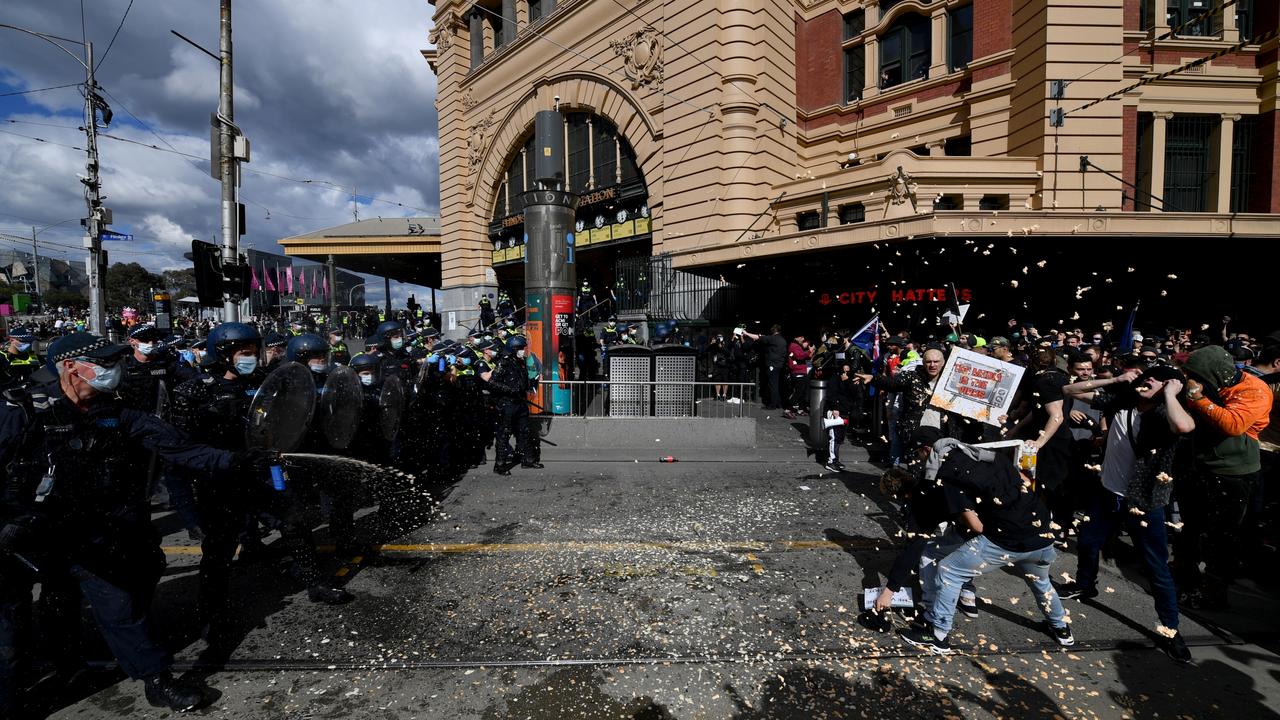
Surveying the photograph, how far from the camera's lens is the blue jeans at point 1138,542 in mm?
3445

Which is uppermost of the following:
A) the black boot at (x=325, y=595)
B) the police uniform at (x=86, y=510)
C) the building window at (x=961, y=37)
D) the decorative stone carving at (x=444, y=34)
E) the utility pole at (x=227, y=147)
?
the decorative stone carving at (x=444, y=34)

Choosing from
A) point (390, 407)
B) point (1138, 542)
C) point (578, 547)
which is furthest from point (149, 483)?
point (1138, 542)

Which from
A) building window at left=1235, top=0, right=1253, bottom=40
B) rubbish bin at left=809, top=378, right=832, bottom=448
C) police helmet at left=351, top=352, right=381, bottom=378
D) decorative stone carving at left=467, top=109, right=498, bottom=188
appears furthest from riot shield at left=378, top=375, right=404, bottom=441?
decorative stone carving at left=467, top=109, right=498, bottom=188

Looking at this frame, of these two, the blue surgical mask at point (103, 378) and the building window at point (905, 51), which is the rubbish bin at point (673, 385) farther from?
the building window at point (905, 51)

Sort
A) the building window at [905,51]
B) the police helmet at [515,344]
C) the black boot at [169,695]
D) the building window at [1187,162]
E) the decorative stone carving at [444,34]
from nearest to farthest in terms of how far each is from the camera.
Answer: the black boot at [169,695]
the police helmet at [515,344]
the building window at [1187,162]
the building window at [905,51]
the decorative stone carving at [444,34]

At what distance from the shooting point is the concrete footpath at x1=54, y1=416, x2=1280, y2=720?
302 centimetres

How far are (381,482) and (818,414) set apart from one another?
6.33 metres

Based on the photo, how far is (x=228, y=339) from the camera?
4406 mm

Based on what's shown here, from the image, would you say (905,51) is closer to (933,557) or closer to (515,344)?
(515,344)

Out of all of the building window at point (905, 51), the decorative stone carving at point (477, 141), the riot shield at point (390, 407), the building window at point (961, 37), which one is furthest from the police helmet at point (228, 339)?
the decorative stone carving at point (477, 141)

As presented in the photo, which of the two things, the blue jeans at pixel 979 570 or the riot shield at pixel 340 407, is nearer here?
the blue jeans at pixel 979 570

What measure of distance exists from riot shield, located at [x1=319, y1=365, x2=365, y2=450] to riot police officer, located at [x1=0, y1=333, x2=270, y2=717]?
1.31 metres

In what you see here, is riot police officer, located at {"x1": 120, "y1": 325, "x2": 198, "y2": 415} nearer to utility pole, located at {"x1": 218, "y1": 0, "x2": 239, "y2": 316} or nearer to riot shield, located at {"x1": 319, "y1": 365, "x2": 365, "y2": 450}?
utility pole, located at {"x1": 218, "y1": 0, "x2": 239, "y2": 316}

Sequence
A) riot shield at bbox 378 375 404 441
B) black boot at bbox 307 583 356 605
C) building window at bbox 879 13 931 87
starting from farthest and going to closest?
building window at bbox 879 13 931 87, riot shield at bbox 378 375 404 441, black boot at bbox 307 583 356 605
